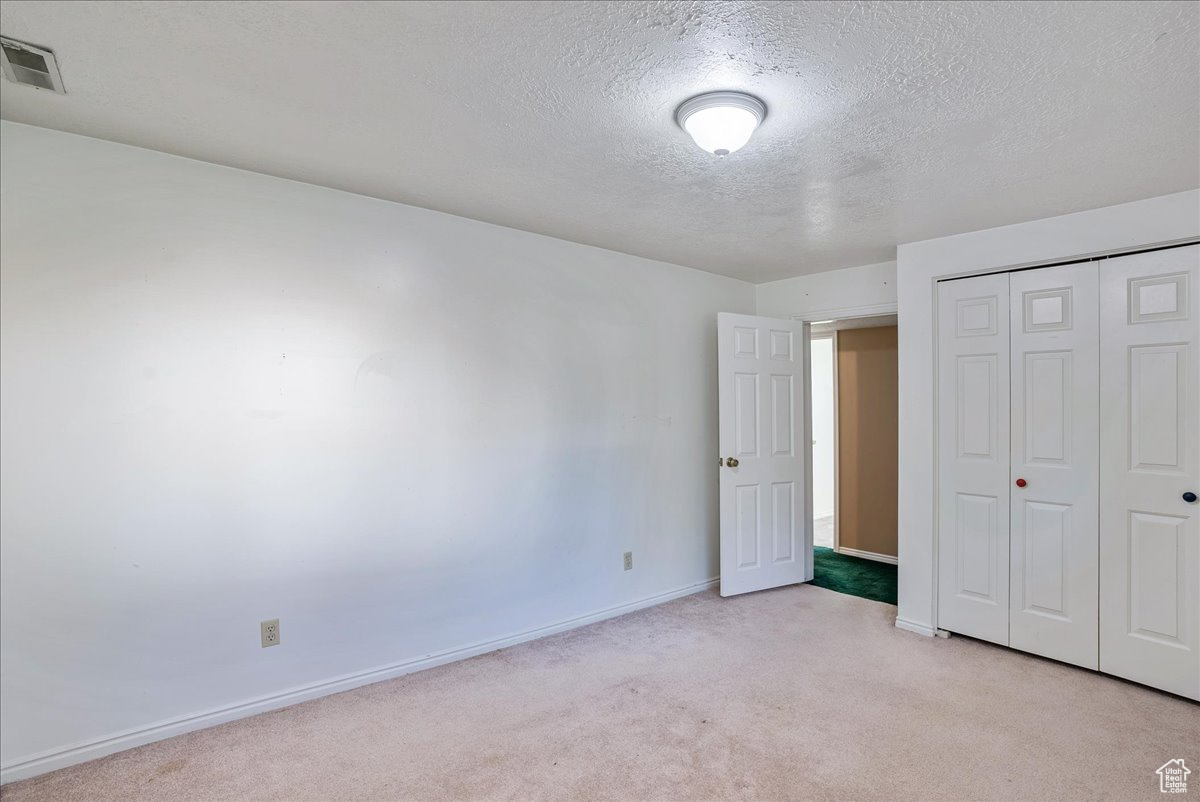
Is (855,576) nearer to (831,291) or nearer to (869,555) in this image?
(869,555)

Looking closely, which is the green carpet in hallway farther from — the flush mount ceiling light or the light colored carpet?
the flush mount ceiling light

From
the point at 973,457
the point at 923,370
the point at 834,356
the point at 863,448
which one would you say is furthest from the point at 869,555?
the point at 923,370

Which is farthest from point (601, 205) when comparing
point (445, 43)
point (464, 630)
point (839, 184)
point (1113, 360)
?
point (1113, 360)

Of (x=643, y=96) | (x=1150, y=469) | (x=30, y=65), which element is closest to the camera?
(x=30, y=65)

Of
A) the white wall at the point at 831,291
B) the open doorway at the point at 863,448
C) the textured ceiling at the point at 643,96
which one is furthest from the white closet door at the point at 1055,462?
the open doorway at the point at 863,448

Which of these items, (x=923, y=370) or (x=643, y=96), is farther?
(x=923, y=370)

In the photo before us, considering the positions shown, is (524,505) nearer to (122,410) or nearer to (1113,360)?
(122,410)

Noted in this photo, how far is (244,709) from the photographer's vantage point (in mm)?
2438

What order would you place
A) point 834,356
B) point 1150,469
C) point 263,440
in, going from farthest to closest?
point 834,356 < point 1150,469 < point 263,440

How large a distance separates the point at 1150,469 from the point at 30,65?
460 centimetres

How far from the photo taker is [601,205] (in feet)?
9.36

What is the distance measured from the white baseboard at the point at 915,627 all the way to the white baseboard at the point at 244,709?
1826mm

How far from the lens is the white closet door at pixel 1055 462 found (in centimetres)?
288

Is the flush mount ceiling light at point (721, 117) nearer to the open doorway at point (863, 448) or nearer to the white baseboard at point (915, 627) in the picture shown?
the white baseboard at point (915, 627)
